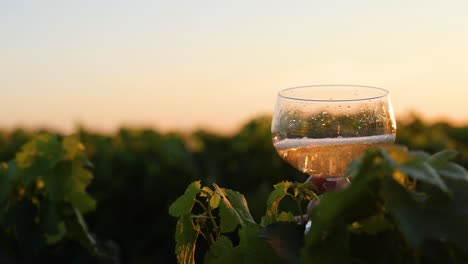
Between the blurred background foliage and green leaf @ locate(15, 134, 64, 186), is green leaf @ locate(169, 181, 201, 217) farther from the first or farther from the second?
the blurred background foliage

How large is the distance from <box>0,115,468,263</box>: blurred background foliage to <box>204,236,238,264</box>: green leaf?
179 inches

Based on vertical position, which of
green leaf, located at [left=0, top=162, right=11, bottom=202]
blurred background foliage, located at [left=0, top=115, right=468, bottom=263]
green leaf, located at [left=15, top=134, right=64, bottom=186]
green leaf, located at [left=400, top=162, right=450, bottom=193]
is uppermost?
green leaf, located at [left=400, top=162, right=450, bottom=193]

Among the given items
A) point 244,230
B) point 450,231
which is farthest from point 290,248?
point 450,231

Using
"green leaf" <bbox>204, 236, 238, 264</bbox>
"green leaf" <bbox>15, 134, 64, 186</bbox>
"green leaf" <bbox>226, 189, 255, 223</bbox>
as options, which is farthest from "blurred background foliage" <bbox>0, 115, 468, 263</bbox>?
"green leaf" <bbox>204, 236, 238, 264</bbox>

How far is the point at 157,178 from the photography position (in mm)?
7383

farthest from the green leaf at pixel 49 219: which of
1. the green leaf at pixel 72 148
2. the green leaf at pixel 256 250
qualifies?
the green leaf at pixel 256 250

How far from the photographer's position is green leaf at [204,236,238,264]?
6.86ft

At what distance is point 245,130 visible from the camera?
8.52 meters

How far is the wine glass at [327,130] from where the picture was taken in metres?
2.84

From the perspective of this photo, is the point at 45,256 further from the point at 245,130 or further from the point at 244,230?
the point at 245,130

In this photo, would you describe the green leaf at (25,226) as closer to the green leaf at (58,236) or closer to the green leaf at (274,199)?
the green leaf at (58,236)

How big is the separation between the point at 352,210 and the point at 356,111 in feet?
4.07

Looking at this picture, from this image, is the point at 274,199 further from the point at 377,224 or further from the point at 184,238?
the point at 377,224

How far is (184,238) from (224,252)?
0.20 m
